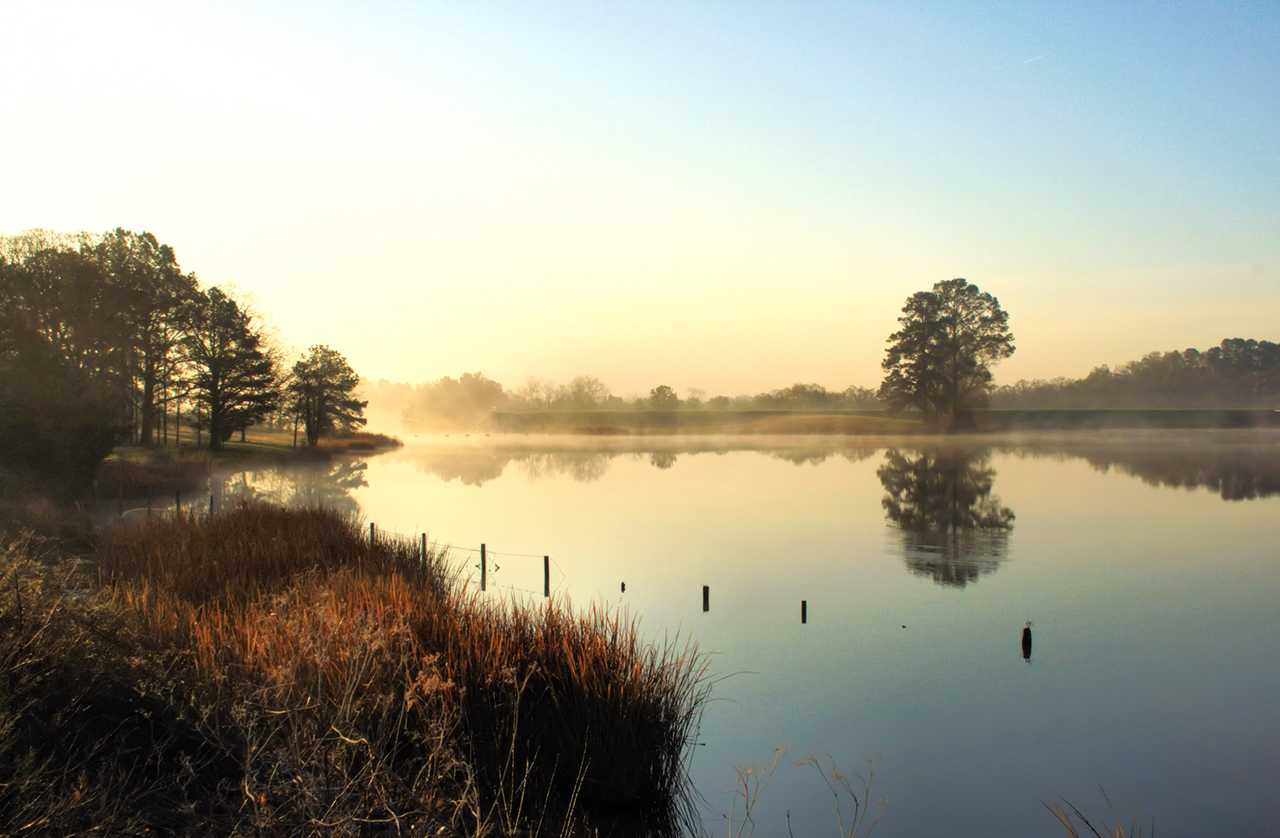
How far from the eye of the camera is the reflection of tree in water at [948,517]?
17.6 meters

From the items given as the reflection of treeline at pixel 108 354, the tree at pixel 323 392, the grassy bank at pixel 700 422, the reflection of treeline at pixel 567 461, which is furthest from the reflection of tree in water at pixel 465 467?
the grassy bank at pixel 700 422

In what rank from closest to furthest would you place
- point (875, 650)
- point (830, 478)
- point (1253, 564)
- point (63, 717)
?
point (63, 717), point (875, 650), point (1253, 564), point (830, 478)

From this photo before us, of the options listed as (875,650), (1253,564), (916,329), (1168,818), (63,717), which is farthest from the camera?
(916,329)

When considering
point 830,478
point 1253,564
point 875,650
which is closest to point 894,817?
point 875,650

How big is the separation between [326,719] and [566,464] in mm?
46619

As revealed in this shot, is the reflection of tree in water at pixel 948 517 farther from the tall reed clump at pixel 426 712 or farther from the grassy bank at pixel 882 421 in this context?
the grassy bank at pixel 882 421

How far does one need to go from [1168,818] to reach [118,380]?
3519cm

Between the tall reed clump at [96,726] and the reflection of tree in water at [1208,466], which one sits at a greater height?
the tall reed clump at [96,726]

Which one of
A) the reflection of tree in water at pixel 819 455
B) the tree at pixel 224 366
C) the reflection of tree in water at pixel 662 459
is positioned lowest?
the reflection of tree in water at pixel 662 459

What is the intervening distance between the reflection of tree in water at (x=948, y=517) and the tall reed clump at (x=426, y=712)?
435 inches

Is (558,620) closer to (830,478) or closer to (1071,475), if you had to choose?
(830,478)

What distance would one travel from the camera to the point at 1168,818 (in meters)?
6.68

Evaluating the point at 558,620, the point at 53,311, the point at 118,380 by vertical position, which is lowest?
the point at 558,620

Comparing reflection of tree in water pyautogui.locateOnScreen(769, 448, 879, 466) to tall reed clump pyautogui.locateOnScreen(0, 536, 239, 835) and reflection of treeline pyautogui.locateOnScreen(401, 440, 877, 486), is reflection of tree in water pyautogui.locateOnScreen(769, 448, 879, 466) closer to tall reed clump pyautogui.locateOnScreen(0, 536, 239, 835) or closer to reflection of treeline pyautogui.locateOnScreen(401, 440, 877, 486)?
reflection of treeline pyautogui.locateOnScreen(401, 440, 877, 486)
